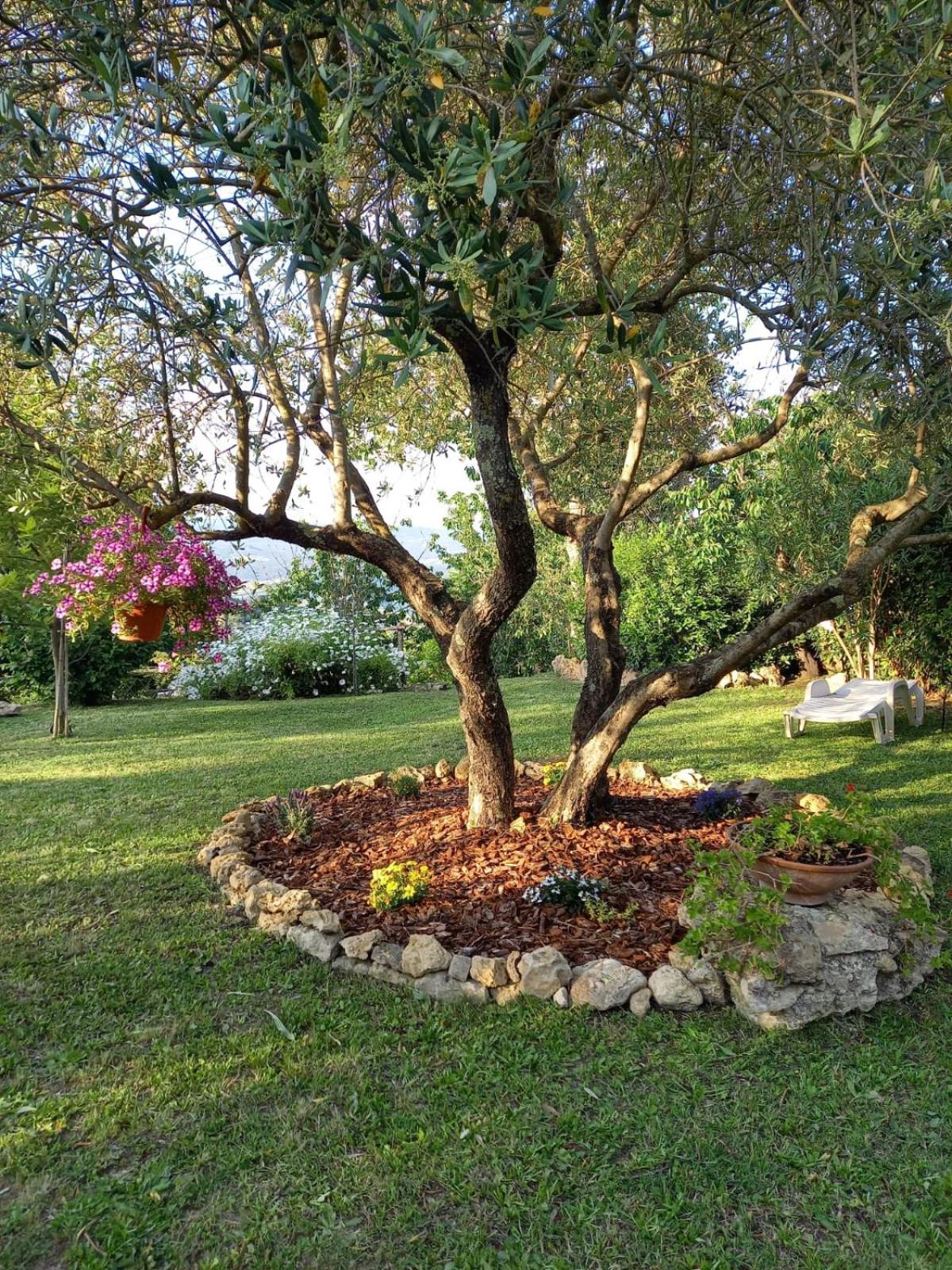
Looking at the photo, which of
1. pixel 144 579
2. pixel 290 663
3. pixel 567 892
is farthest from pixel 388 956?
pixel 290 663

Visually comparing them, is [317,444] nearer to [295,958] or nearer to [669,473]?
[669,473]

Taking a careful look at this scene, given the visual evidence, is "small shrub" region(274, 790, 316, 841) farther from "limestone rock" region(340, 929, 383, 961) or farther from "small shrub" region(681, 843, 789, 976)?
"small shrub" region(681, 843, 789, 976)

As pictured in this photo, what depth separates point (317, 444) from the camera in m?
5.07

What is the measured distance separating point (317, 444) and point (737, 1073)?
13.3 feet

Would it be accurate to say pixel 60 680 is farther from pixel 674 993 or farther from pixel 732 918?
pixel 732 918

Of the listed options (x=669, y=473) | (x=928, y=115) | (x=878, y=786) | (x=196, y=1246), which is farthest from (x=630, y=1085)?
(x=878, y=786)

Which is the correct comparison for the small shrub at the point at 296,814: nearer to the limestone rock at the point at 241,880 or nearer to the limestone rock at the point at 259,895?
the limestone rock at the point at 241,880

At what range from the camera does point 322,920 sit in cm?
376

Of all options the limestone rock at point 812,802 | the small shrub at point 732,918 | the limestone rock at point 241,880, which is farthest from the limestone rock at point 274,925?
the limestone rock at point 812,802

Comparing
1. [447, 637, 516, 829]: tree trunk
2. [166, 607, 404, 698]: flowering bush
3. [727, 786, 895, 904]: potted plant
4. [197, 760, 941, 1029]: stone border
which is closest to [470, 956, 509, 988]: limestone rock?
[197, 760, 941, 1029]: stone border

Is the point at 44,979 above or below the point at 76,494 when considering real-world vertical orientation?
below

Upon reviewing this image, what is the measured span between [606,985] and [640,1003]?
0.47 feet

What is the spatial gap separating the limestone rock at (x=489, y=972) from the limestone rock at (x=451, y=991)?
3 cm

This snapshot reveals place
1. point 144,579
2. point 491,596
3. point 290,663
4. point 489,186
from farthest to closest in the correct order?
point 290,663
point 144,579
point 491,596
point 489,186
